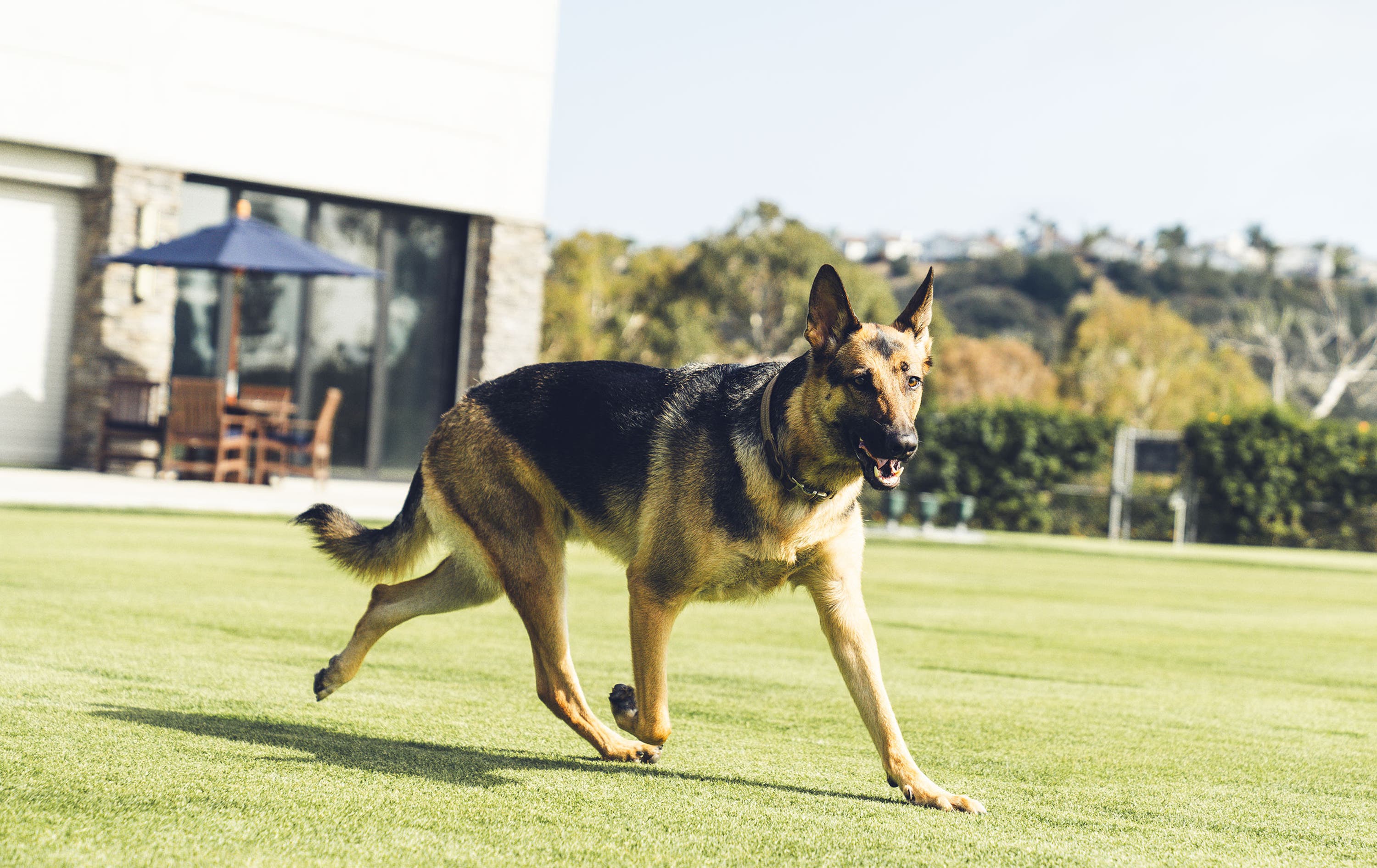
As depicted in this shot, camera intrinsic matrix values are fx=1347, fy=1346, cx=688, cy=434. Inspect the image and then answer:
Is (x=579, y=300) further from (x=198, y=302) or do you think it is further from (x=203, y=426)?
(x=203, y=426)

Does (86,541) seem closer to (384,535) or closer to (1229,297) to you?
(384,535)

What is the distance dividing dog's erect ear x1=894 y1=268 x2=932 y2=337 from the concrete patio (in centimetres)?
1061

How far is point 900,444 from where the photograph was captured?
3750mm

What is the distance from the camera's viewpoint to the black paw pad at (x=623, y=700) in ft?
13.9

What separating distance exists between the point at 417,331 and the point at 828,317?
17.7 m

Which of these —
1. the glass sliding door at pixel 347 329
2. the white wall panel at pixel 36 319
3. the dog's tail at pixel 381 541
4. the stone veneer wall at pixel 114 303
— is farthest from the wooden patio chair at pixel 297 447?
the dog's tail at pixel 381 541

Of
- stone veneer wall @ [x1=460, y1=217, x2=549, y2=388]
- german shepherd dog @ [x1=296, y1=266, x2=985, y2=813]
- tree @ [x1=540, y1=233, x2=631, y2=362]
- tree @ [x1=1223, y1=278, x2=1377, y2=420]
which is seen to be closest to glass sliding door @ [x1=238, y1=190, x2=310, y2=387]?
stone veneer wall @ [x1=460, y1=217, x2=549, y2=388]

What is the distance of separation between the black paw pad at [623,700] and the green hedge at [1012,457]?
2241cm

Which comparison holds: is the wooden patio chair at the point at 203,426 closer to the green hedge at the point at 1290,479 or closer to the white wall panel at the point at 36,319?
the white wall panel at the point at 36,319

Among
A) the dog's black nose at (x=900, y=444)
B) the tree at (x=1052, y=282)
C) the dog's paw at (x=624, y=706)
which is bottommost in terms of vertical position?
the dog's paw at (x=624, y=706)

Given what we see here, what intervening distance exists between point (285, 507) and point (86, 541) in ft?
14.9

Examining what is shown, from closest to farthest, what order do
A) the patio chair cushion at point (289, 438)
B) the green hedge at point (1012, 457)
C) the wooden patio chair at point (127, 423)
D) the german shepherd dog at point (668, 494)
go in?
the german shepherd dog at point (668, 494) < the wooden patio chair at point (127, 423) < the patio chair cushion at point (289, 438) < the green hedge at point (1012, 457)

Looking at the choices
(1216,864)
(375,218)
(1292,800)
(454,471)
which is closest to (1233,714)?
(1292,800)

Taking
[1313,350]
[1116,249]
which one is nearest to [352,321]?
[1313,350]
